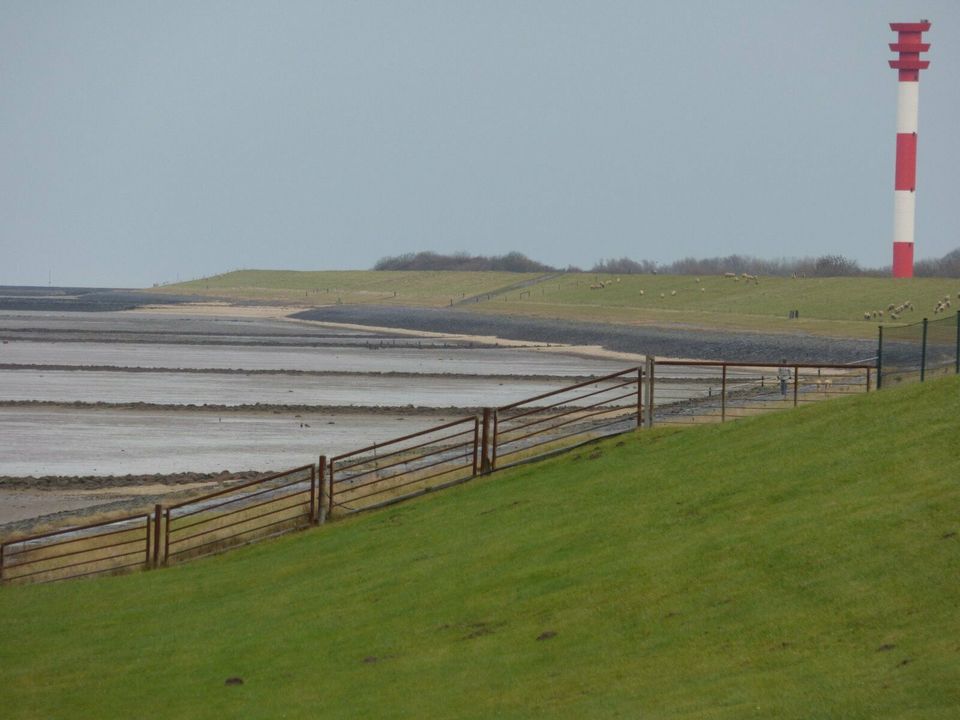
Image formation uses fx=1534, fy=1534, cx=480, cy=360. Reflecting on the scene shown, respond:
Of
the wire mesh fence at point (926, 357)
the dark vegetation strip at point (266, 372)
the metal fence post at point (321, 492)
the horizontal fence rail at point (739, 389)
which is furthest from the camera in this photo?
the dark vegetation strip at point (266, 372)

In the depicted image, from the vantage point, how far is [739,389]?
5509cm

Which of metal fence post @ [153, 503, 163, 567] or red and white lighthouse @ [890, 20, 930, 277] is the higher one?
red and white lighthouse @ [890, 20, 930, 277]

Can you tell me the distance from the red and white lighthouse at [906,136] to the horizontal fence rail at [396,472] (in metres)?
85.6

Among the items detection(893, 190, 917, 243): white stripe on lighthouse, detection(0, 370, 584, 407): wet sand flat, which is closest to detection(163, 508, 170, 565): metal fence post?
detection(0, 370, 584, 407): wet sand flat

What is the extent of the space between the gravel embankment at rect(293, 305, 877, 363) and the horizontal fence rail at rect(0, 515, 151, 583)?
5370cm

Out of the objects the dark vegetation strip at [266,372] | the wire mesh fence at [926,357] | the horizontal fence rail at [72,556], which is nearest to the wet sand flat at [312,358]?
the dark vegetation strip at [266,372]

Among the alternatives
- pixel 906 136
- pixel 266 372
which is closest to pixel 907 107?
pixel 906 136

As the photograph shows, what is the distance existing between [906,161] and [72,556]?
4342 inches

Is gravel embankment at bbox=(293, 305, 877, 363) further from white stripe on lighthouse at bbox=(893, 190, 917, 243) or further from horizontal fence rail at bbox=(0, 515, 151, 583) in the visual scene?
horizontal fence rail at bbox=(0, 515, 151, 583)

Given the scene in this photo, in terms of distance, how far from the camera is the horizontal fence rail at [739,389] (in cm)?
3991

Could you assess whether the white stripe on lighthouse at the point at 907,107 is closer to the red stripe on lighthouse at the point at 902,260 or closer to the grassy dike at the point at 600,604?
the red stripe on lighthouse at the point at 902,260

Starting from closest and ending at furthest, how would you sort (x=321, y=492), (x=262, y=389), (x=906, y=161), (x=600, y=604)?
(x=600, y=604) < (x=321, y=492) < (x=262, y=389) < (x=906, y=161)

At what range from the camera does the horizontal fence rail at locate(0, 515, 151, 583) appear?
22.1m

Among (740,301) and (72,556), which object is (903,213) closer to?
(740,301)
